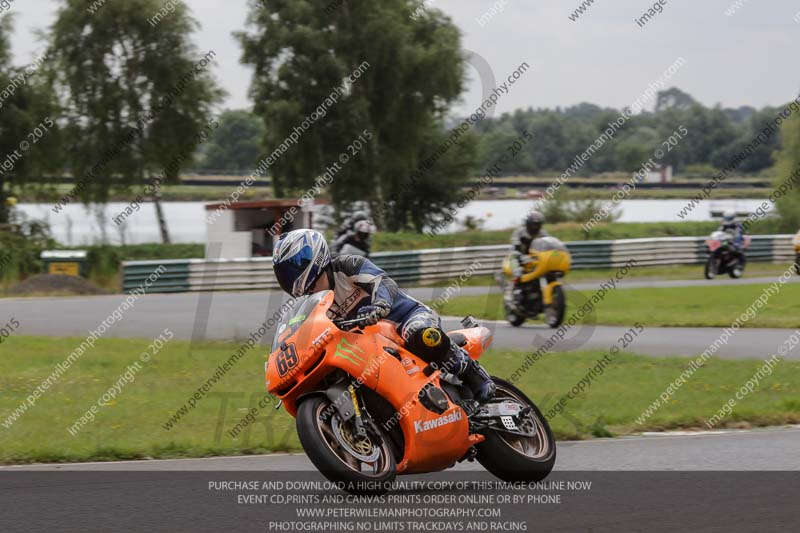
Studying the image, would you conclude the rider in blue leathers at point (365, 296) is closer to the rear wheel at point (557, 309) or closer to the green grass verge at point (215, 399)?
the green grass verge at point (215, 399)

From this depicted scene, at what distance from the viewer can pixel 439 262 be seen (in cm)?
2770

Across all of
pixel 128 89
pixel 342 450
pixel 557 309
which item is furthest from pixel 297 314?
pixel 128 89

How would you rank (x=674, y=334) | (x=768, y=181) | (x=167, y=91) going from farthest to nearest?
(x=768, y=181) < (x=167, y=91) < (x=674, y=334)

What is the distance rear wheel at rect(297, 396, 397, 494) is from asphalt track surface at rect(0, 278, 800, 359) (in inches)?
326

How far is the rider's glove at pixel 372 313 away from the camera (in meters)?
5.82

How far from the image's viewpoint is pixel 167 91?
120ft

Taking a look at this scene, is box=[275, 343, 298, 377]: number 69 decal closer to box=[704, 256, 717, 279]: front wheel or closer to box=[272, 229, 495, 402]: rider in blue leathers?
box=[272, 229, 495, 402]: rider in blue leathers

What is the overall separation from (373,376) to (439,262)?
21.9 meters

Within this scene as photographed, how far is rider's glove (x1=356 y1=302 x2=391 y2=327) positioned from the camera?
229 inches

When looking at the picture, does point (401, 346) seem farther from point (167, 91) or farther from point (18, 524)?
point (167, 91)

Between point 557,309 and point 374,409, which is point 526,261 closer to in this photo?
point 557,309

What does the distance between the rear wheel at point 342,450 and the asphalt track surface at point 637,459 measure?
1.30 metres

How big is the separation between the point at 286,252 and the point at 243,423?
10.2 feet

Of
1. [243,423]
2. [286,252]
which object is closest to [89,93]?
[243,423]
